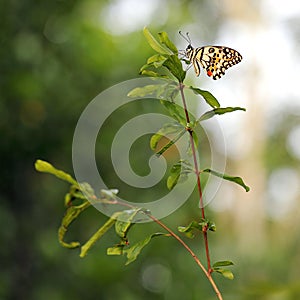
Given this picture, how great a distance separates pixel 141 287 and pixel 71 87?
1011 millimetres

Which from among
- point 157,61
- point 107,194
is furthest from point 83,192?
point 157,61

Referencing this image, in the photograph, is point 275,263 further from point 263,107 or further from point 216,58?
point 216,58

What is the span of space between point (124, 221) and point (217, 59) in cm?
13

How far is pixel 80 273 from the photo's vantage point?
289 cm

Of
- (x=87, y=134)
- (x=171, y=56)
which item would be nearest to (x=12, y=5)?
(x=87, y=134)

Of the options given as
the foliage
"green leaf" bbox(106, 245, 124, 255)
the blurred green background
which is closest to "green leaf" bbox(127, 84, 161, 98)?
the foliage

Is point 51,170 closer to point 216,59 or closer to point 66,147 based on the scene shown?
point 216,59

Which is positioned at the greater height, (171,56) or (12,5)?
(12,5)

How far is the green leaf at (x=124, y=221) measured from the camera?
1.46ft

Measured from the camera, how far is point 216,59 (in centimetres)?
42

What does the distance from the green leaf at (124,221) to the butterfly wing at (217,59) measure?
0.11 metres

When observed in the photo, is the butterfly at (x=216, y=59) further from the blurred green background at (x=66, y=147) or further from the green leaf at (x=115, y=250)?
the blurred green background at (x=66, y=147)

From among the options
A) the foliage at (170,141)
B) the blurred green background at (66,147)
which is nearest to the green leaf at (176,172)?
the foliage at (170,141)

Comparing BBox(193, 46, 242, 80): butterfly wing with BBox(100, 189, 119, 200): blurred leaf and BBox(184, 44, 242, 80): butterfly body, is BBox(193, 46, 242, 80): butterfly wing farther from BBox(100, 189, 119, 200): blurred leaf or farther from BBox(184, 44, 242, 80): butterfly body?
BBox(100, 189, 119, 200): blurred leaf
